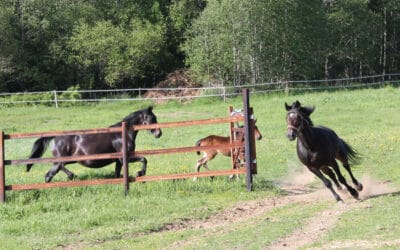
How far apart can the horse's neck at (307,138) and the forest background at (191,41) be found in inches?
1317

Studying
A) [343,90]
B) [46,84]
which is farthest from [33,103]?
[343,90]

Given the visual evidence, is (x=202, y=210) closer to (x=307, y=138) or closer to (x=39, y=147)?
(x=307, y=138)

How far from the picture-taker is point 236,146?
43.9 ft

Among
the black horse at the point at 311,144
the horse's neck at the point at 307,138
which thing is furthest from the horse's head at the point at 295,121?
the horse's neck at the point at 307,138

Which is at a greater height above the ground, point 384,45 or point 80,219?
point 384,45

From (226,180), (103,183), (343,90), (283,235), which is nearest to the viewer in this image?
(283,235)

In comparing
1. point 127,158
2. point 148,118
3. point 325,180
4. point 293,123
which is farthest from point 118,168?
point 325,180

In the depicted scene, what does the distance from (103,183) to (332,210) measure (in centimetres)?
509

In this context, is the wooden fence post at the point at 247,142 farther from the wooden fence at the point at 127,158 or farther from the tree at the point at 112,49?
the tree at the point at 112,49

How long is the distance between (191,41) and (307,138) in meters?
Answer: 38.6

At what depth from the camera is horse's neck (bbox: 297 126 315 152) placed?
11750 millimetres

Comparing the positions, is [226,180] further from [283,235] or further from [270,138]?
[270,138]

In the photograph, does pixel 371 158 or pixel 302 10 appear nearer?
pixel 371 158

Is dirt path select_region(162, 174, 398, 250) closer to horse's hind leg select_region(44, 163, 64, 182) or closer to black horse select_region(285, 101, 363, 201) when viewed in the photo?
black horse select_region(285, 101, 363, 201)
